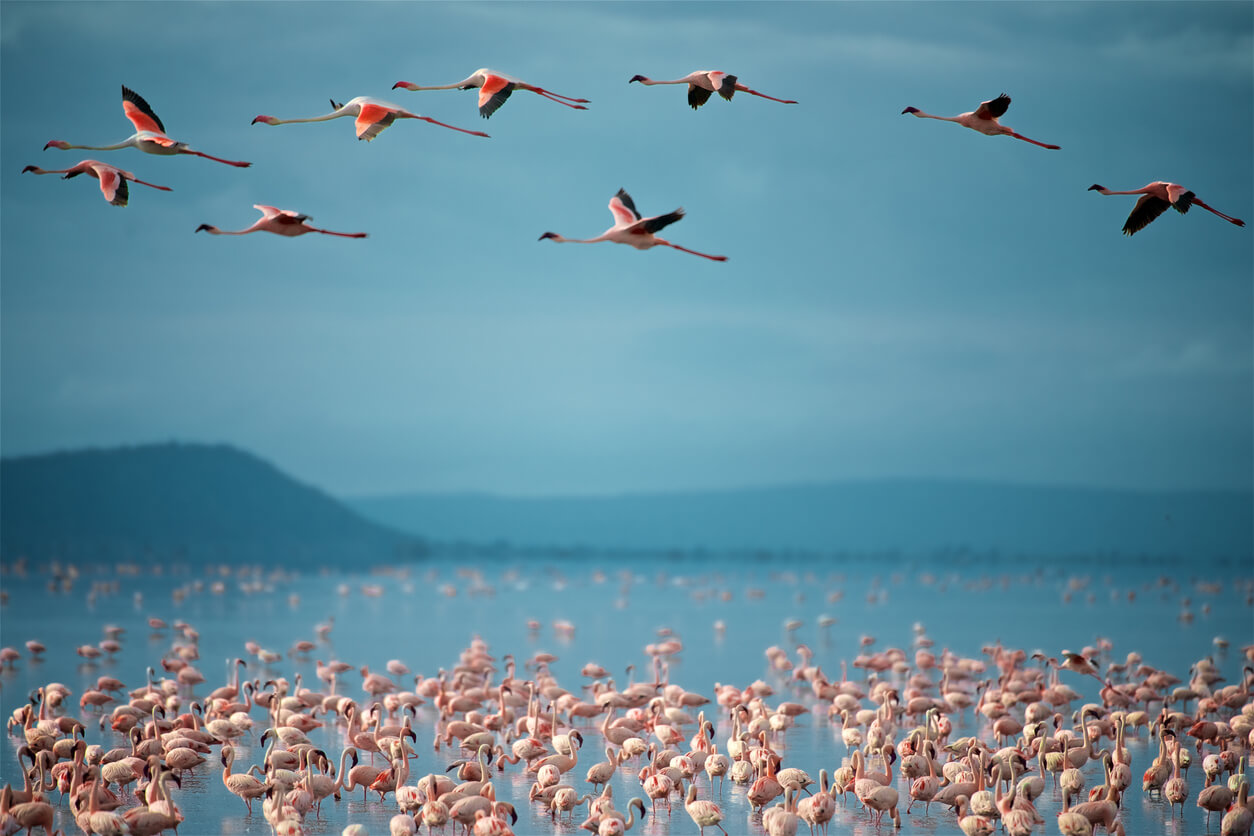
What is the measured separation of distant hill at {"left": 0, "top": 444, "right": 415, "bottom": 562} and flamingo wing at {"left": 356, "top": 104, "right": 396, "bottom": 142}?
6753 cm

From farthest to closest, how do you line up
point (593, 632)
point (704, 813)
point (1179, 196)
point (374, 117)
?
point (593, 632) < point (374, 117) < point (1179, 196) < point (704, 813)

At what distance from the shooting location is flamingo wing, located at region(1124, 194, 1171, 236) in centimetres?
1019

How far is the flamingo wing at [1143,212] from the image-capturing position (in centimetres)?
1019

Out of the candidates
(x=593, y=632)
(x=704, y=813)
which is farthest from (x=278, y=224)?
(x=593, y=632)

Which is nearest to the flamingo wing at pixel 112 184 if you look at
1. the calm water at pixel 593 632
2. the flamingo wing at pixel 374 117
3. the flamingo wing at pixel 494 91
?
the flamingo wing at pixel 374 117

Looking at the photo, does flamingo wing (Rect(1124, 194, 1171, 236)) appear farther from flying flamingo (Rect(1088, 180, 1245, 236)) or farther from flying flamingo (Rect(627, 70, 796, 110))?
flying flamingo (Rect(627, 70, 796, 110))

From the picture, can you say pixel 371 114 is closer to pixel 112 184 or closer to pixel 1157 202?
pixel 112 184

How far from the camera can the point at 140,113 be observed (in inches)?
413

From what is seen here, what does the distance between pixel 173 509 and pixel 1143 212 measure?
269 feet

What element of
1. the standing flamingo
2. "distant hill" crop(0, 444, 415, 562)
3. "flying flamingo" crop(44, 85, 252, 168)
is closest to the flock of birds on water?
"flying flamingo" crop(44, 85, 252, 168)

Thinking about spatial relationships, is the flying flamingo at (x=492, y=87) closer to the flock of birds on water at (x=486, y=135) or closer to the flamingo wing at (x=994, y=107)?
the flock of birds on water at (x=486, y=135)

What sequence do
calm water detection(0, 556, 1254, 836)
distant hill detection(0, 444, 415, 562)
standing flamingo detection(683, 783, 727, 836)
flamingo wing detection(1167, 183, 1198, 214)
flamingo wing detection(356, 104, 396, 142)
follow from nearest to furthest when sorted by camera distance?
standing flamingo detection(683, 783, 727, 836), flamingo wing detection(1167, 183, 1198, 214), calm water detection(0, 556, 1254, 836), flamingo wing detection(356, 104, 396, 142), distant hill detection(0, 444, 415, 562)

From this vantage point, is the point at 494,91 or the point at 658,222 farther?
the point at 494,91

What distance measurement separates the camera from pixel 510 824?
352 inches
